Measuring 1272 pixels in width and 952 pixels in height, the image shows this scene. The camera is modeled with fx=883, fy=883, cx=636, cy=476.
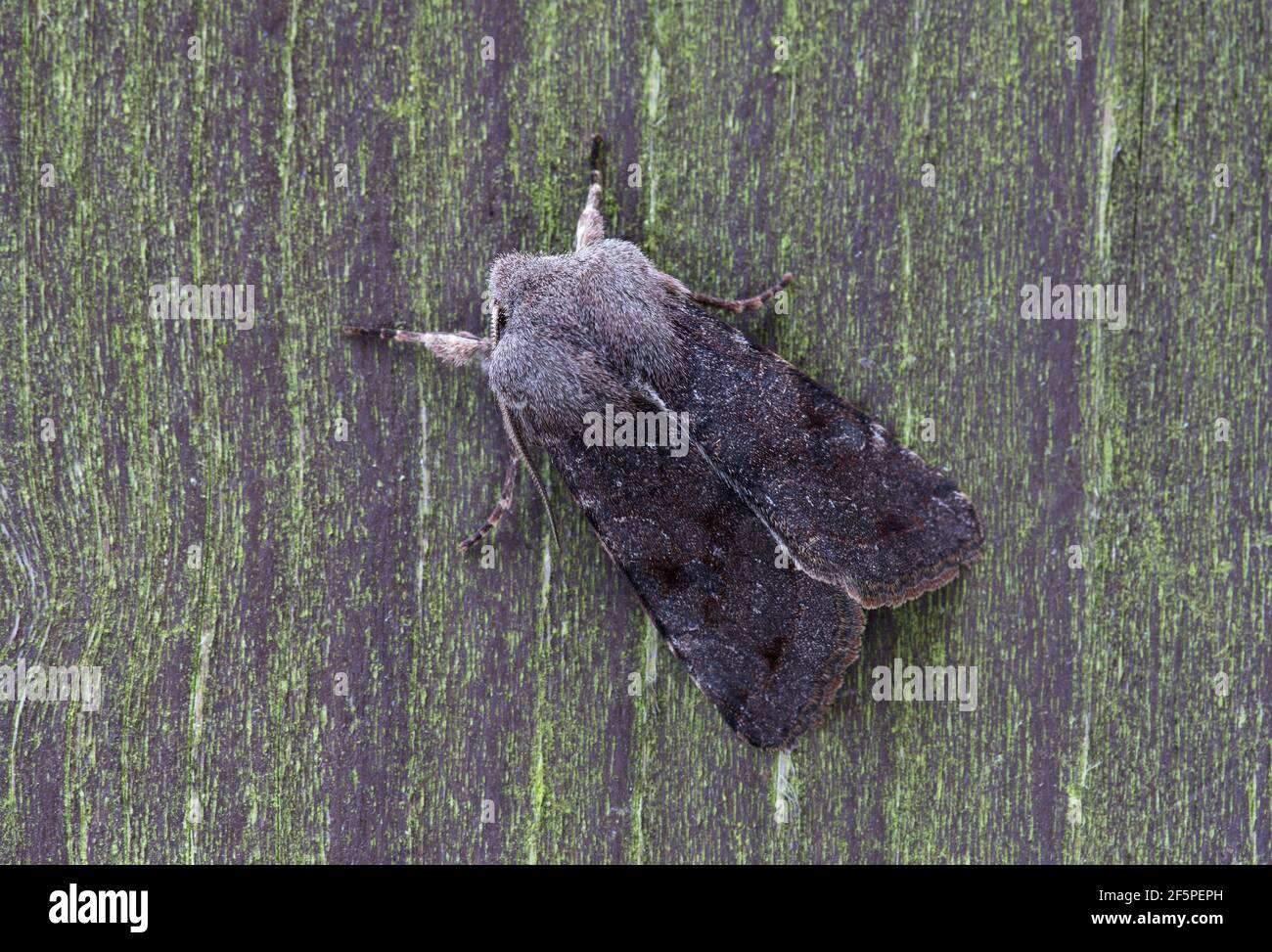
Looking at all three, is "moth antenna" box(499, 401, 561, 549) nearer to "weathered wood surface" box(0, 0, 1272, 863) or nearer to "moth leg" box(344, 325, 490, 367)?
"weathered wood surface" box(0, 0, 1272, 863)

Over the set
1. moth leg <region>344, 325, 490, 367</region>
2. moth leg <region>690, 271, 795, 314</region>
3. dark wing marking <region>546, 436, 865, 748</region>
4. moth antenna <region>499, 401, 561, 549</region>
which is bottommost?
dark wing marking <region>546, 436, 865, 748</region>

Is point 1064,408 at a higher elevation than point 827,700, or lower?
higher

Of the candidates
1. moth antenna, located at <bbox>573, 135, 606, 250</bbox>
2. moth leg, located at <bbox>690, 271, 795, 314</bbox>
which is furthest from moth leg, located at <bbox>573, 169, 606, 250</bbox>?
moth leg, located at <bbox>690, 271, 795, 314</bbox>

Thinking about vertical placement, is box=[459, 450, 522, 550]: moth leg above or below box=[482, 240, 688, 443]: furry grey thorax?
below

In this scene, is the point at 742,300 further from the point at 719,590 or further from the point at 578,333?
the point at 719,590

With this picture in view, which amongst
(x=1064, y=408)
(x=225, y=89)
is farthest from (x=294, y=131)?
(x=1064, y=408)

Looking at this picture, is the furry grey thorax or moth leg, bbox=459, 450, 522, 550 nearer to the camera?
the furry grey thorax

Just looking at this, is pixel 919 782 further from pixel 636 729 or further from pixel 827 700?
pixel 636 729

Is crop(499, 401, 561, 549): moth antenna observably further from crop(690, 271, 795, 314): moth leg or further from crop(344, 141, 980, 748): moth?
crop(690, 271, 795, 314): moth leg
